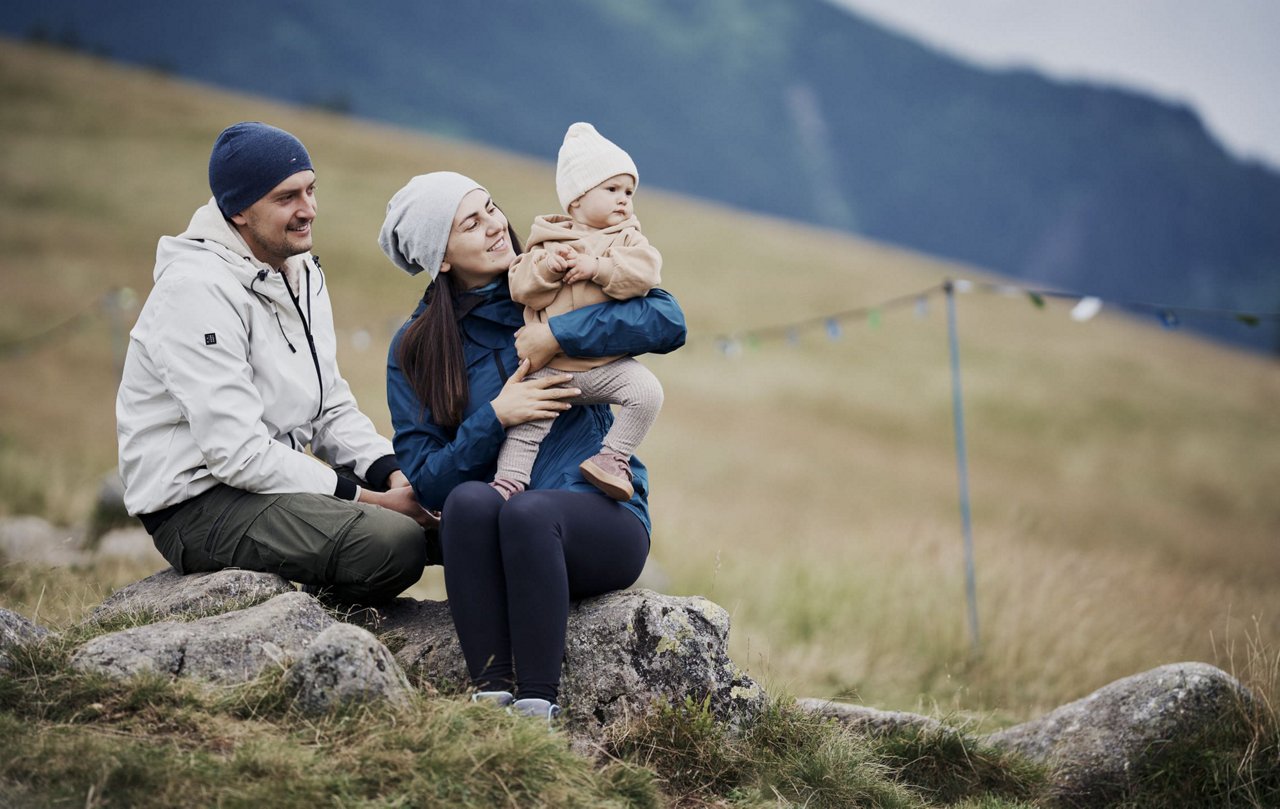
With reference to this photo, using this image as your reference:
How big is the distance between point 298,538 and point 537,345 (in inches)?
44.9

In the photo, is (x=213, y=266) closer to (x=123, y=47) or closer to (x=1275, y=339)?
(x=1275, y=339)

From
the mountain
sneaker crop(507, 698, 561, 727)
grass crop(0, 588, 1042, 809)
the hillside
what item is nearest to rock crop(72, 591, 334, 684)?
grass crop(0, 588, 1042, 809)

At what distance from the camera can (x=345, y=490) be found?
4.52 meters

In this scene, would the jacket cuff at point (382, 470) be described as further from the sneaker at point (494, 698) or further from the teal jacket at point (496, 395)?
the sneaker at point (494, 698)

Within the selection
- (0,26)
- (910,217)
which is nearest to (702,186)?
(910,217)

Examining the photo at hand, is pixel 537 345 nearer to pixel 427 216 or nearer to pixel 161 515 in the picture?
pixel 427 216

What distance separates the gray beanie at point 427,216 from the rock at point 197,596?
4.07 ft

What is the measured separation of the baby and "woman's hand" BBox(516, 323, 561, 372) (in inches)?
2.0

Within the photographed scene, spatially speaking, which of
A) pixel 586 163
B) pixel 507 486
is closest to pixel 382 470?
pixel 507 486

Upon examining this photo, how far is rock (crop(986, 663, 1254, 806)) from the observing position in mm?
4508

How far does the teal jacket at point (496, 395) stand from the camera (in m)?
4.00

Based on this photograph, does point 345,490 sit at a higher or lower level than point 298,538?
higher

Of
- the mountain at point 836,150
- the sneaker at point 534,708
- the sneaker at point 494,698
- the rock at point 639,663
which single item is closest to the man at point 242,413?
the rock at point 639,663

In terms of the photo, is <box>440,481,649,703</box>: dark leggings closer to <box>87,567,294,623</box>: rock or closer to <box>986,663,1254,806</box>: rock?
<box>87,567,294,623</box>: rock
